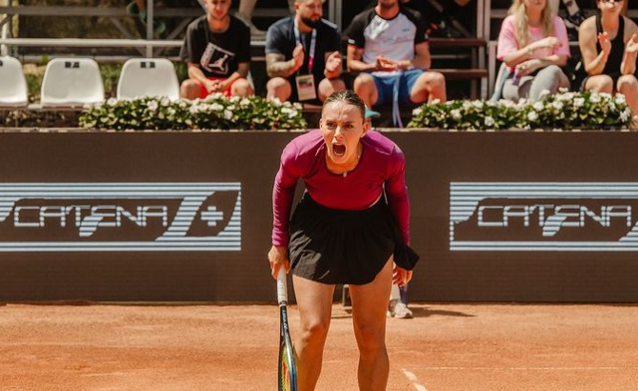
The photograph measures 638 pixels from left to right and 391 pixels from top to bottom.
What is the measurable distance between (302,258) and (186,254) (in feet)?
17.0

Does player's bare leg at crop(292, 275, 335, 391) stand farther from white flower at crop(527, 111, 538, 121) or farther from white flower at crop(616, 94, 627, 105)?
white flower at crop(616, 94, 627, 105)

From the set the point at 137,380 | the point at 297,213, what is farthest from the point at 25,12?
the point at 297,213

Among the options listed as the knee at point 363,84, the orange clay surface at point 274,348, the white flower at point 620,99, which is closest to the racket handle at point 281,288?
the orange clay surface at point 274,348

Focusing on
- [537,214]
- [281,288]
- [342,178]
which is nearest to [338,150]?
[342,178]

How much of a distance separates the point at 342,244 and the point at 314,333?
49 cm

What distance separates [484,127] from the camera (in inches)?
441

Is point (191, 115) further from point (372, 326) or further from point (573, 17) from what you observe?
point (573, 17)

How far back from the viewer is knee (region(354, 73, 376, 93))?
1221cm

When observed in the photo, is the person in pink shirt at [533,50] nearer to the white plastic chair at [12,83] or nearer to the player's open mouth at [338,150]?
the white plastic chair at [12,83]

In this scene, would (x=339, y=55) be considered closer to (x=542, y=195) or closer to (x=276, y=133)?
(x=276, y=133)

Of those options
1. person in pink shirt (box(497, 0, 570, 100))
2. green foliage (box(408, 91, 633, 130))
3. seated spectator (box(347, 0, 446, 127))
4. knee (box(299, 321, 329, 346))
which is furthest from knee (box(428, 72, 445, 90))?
knee (box(299, 321, 329, 346))

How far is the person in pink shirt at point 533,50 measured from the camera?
1238 cm

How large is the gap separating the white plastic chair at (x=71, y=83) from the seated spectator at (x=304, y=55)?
2107mm

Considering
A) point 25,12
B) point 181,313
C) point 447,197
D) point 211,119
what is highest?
point 25,12
